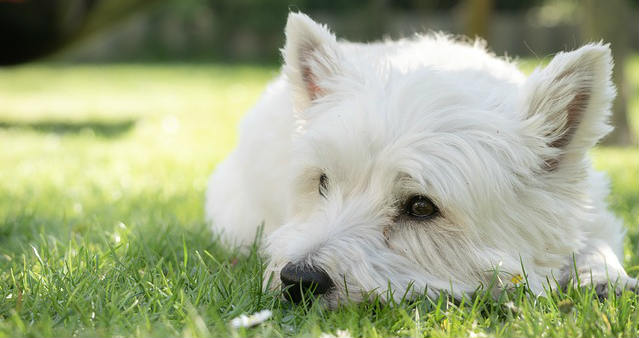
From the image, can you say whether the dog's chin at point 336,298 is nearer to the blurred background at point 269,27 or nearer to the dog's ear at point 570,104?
the dog's ear at point 570,104

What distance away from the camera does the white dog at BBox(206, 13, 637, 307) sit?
3014 millimetres

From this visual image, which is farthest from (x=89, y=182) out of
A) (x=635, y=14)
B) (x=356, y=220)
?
(x=635, y=14)

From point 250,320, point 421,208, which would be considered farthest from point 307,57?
point 250,320

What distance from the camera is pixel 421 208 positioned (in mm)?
3135

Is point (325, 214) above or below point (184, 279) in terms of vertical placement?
above

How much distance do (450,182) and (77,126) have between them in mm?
9138

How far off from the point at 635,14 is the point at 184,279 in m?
Answer: 26.7

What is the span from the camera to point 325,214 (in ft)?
10.6

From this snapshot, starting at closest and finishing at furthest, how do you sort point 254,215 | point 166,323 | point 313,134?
point 166,323
point 313,134
point 254,215

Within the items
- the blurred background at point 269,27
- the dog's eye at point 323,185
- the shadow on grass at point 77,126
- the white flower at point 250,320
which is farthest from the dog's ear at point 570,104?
the blurred background at point 269,27

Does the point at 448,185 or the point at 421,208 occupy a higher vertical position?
the point at 448,185

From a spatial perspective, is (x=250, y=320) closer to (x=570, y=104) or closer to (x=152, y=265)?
(x=152, y=265)

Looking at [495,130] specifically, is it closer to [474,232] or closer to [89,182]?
[474,232]

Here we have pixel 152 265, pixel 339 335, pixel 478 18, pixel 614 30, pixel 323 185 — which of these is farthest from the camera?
pixel 478 18
